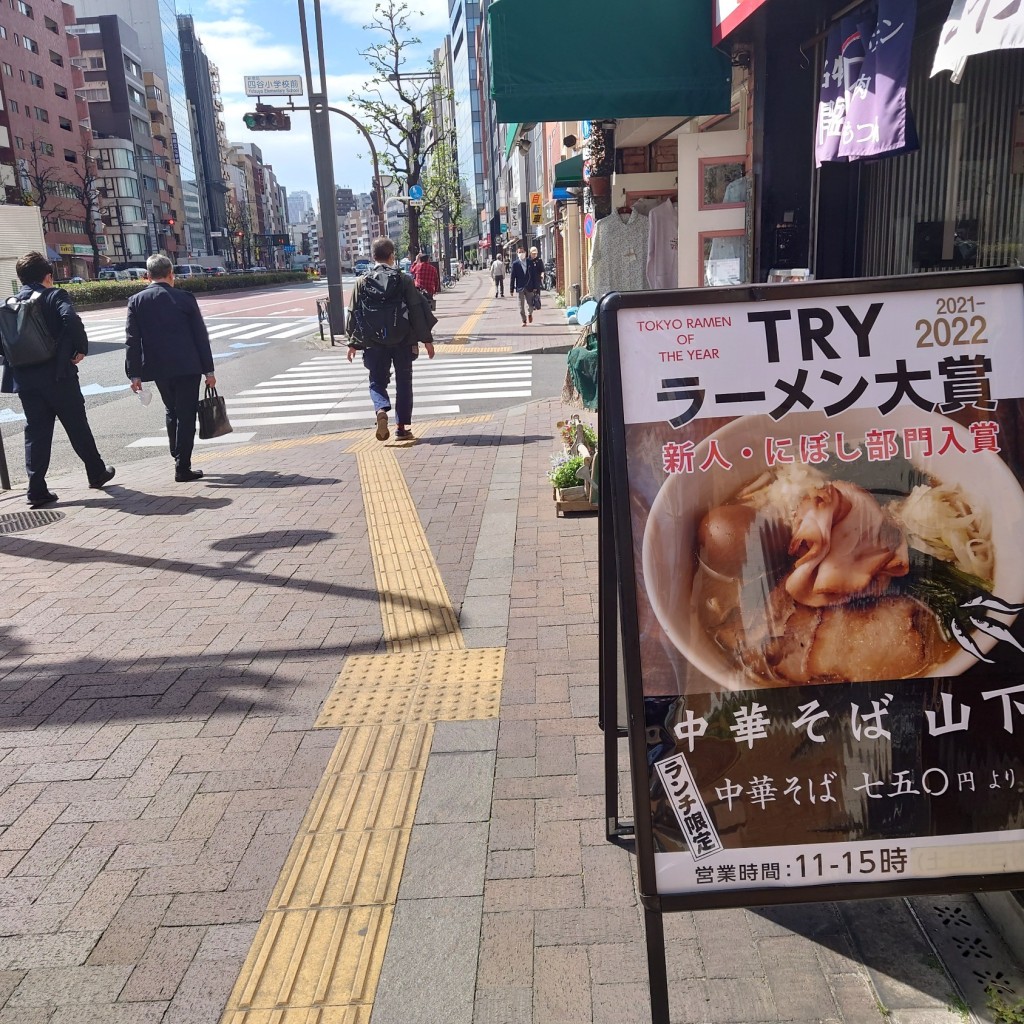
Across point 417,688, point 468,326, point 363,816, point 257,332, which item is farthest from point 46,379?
point 257,332

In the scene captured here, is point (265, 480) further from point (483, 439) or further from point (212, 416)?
point (483, 439)

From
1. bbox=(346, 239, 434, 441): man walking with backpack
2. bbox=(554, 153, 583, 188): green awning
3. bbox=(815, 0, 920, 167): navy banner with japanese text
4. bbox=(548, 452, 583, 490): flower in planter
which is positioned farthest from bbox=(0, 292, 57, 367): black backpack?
bbox=(554, 153, 583, 188): green awning

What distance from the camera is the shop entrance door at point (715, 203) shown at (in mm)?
6996

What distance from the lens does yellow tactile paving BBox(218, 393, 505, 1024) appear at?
2.51 metres

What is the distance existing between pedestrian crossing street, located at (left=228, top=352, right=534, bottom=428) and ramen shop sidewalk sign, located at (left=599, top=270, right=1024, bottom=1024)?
33.7 ft

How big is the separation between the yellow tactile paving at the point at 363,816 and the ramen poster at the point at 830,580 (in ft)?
3.22

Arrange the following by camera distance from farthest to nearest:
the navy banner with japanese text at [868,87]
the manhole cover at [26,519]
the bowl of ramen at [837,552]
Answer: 1. the manhole cover at [26,519]
2. the navy banner with japanese text at [868,87]
3. the bowl of ramen at [837,552]

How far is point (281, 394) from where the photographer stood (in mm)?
15203

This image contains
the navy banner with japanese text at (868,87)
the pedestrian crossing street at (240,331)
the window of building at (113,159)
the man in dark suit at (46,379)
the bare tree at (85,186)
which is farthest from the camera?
the window of building at (113,159)

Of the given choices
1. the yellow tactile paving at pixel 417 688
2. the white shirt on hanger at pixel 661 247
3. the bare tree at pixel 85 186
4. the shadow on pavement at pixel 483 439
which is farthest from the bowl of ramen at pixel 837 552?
the bare tree at pixel 85 186

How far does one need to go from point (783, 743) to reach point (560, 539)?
4.10 metres

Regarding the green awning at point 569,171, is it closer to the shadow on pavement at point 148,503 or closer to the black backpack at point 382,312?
the black backpack at point 382,312

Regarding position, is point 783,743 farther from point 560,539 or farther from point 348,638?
point 560,539

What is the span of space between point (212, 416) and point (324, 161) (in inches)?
563
